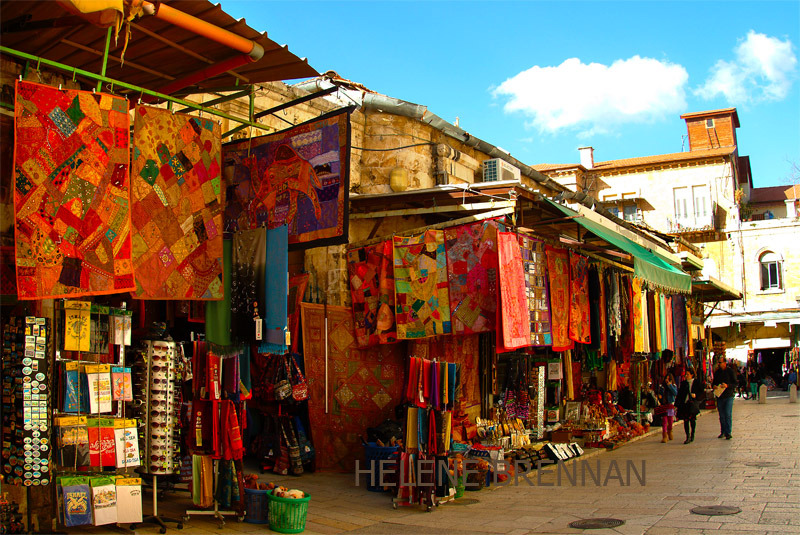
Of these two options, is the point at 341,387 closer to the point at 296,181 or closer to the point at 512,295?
the point at 512,295

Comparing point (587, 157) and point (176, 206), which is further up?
point (587, 157)

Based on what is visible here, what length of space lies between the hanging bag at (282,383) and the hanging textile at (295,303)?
0.35 m

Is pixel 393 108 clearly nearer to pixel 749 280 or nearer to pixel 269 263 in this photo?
pixel 269 263

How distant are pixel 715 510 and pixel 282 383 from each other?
16.9 feet

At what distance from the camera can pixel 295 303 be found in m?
9.78

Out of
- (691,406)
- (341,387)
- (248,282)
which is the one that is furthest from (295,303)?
(691,406)

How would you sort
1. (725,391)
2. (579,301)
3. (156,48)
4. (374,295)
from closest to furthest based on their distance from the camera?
(156,48) → (374,295) → (579,301) → (725,391)

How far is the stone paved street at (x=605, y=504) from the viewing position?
673 centimetres

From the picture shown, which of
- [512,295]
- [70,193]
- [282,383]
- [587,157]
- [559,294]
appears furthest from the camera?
[587,157]

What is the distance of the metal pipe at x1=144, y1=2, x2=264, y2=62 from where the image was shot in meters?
5.35

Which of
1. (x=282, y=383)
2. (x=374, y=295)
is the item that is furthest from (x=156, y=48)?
(x=374, y=295)

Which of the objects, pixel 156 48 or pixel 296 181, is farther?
pixel 296 181

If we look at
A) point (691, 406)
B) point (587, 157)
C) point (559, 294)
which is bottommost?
point (691, 406)

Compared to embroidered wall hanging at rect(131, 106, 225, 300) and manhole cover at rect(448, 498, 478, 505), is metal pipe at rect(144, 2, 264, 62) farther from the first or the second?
manhole cover at rect(448, 498, 478, 505)
